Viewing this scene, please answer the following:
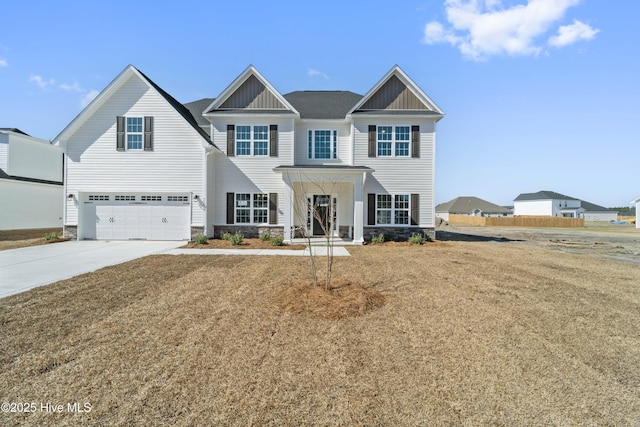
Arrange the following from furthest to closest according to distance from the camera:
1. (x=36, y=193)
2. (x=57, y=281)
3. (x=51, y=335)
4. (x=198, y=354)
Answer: (x=36, y=193), (x=57, y=281), (x=51, y=335), (x=198, y=354)

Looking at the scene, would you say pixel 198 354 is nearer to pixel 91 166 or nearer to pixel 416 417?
pixel 416 417

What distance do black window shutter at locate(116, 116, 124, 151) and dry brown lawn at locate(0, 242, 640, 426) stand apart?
1028 centimetres

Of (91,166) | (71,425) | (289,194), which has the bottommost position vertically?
(71,425)

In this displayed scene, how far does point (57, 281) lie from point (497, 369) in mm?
9133

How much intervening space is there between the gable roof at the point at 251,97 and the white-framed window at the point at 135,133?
11.0 feet

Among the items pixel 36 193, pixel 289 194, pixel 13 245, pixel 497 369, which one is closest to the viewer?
pixel 497 369

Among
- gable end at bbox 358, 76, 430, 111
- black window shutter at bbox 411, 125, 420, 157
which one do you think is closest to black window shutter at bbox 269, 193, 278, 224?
gable end at bbox 358, 76, 430, 111

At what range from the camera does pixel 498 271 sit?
8.95 meters

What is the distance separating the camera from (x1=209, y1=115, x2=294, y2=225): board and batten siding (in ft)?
52.3

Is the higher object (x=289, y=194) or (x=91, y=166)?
(x=91, y=166)

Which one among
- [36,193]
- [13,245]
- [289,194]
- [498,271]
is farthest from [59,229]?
[498,271]

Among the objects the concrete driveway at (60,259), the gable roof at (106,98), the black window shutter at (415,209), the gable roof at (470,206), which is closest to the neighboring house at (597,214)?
the gable roof at (470,206)

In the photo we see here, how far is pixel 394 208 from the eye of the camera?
16219mm

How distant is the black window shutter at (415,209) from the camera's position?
16.0m
